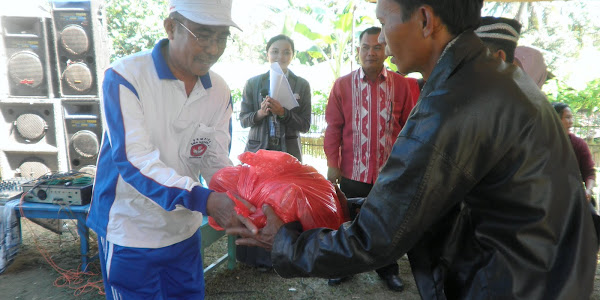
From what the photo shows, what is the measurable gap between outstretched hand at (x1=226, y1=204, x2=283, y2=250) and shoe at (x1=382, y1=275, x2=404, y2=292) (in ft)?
7.77

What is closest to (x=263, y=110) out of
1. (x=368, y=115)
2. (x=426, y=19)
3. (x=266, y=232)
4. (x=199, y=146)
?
(x=368, y=115)

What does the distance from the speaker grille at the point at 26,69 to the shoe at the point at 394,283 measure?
4.88 m

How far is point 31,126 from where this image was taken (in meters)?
A: 5.18

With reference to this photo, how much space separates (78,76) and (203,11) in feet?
13.9

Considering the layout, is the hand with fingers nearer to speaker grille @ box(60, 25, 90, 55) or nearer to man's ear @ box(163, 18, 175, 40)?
man's ear @ box(163, 18, 175, 40)

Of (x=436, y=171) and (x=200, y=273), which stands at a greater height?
(x=436, y=171)

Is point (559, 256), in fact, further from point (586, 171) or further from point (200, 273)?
point (586, 171)

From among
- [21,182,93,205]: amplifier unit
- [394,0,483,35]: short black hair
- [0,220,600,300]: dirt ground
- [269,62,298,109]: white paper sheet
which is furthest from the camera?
[269,62,298,109]: white paper sheet

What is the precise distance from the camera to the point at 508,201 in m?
0.93

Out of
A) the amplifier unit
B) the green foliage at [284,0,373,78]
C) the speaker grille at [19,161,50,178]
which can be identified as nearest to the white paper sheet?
the amplifier unit

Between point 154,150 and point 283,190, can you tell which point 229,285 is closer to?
point 154,150

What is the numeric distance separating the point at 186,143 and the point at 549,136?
144cm

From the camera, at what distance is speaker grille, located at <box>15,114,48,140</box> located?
5.15 m

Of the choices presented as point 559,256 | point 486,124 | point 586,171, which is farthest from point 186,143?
point 586,171
